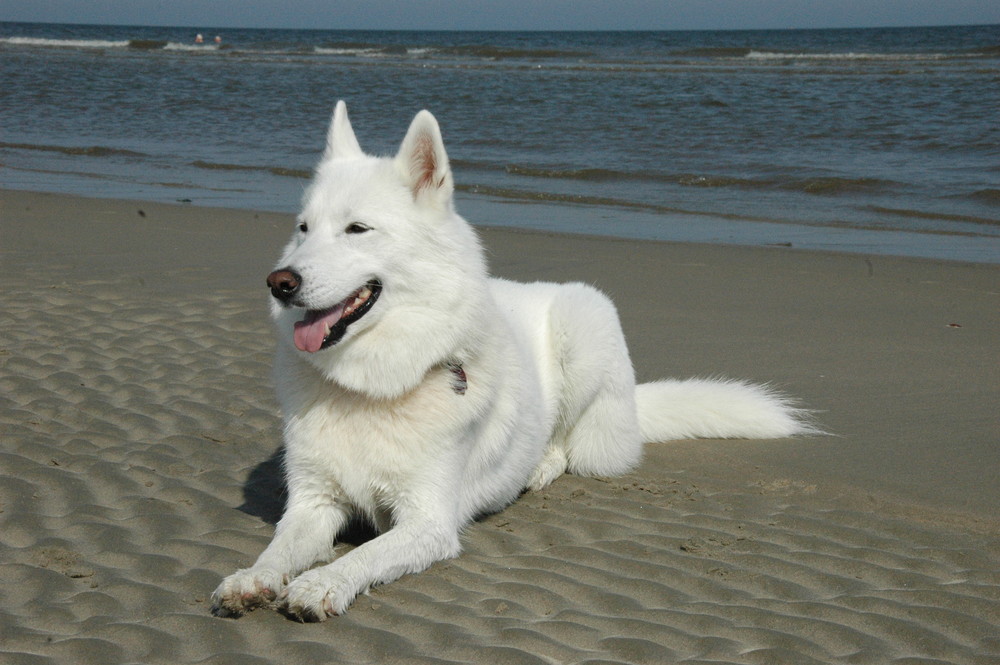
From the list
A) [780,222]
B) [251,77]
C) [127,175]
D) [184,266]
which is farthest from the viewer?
Result: [251,77]

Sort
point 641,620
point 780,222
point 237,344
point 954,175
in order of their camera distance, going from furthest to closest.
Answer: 1. point 954,175
2. point 780,222
3. point 237,344
4. point 641,620

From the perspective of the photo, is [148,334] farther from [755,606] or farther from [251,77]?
[251,77]

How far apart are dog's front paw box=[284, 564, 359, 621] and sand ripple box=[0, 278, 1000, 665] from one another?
49 mm

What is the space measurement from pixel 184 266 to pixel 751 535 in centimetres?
593

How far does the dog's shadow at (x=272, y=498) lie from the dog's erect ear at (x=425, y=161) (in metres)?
1.26

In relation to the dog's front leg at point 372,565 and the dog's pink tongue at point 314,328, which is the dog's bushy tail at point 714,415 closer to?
the dog's front leg at point 372,565

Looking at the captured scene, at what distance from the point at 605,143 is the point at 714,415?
12910 mm

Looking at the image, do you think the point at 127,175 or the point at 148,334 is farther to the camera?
the point at 127,175

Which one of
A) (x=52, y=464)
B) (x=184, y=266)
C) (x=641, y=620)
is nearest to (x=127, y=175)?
(x=184, y=266)

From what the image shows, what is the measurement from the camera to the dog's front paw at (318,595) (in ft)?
10.0

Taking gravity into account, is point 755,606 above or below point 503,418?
below

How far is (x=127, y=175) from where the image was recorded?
48.3ft

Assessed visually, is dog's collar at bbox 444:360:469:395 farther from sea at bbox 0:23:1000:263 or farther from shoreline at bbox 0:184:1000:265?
sea at bbox 0:23:1000:263

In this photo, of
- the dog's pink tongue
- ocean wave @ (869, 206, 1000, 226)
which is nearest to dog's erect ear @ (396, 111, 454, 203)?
the dog's pink tongue
